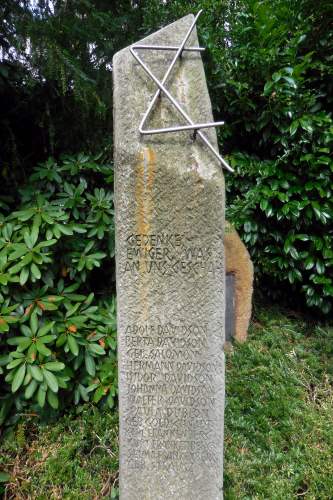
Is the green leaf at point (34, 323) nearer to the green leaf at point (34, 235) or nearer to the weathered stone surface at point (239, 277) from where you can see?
the green leaf at point (34, 235)

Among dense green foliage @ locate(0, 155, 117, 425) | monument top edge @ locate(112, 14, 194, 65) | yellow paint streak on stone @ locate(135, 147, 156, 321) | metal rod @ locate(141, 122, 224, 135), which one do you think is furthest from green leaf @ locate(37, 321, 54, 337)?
monument top edge @ locate(112, 14, 194, 65)

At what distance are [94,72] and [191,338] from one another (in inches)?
83.5

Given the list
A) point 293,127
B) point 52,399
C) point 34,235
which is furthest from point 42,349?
point 293,127

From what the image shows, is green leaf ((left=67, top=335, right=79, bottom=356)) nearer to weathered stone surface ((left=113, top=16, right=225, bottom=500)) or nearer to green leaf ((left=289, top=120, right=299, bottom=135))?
weathered stone surface ((left=113, top=16, right=225, bottom=500))

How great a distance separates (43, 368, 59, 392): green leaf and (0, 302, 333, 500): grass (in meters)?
0.38

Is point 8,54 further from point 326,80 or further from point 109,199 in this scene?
point 326,80

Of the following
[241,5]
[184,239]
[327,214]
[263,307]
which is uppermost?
[241,5]

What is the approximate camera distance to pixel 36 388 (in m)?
2.04

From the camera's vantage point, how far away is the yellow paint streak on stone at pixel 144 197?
54.9 inches

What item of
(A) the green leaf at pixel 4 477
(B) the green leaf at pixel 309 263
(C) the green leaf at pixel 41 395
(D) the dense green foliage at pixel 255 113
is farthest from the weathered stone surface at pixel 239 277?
(A) the green leaf at pixel 4 477

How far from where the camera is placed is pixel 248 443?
2.10 m

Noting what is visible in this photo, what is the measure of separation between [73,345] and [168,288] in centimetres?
89

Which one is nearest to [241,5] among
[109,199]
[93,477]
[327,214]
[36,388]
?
[327,214]

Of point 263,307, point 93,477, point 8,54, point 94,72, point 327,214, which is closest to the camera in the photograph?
point 93,477
